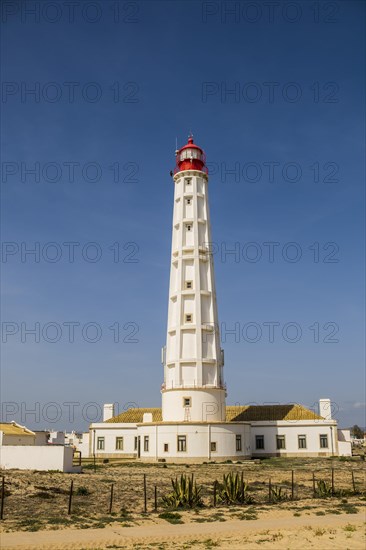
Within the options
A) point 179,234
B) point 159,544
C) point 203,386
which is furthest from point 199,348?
point 159,544

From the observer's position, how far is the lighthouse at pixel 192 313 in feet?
155

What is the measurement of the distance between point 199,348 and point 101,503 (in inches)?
1000

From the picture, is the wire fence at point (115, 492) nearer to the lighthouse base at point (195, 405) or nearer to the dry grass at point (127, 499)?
the dry grass at point (127, 499)

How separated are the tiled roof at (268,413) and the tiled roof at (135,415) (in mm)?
7202

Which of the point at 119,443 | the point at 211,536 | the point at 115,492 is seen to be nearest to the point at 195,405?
the point at 119,443

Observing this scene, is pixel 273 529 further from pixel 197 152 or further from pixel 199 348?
pixel 197 152

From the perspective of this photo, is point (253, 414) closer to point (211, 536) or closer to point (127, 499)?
point (127, 499)

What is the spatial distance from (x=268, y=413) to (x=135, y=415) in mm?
13528

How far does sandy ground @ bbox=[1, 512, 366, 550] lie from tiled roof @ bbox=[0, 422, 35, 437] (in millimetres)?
27379

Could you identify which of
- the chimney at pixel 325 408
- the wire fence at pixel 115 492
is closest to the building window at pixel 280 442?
the chimney at pixel 325 408

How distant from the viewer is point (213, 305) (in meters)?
49.7

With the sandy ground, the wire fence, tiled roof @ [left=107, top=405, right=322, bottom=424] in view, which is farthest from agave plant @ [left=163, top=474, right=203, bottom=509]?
tiled roof @ [left=107, top=405, right=322, bottom=424]

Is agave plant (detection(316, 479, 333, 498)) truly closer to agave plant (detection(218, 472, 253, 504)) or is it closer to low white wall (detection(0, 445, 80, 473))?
agave plant (detection(218, 472, 253, 504))

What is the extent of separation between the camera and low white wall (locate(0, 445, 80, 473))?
35.1 metres
